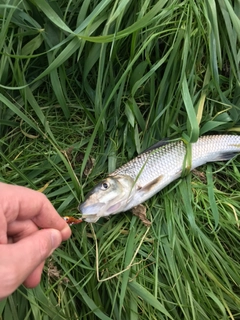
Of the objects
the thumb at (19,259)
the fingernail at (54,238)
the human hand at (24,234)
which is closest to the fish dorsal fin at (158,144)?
the human hand at (24,234)

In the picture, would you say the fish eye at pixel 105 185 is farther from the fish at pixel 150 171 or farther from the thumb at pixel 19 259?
the thumb at pixel 19 259

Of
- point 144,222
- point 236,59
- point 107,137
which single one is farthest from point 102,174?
point 236,59

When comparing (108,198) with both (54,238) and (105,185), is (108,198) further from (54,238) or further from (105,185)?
(54,238)

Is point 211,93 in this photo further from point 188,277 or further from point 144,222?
point 188,277

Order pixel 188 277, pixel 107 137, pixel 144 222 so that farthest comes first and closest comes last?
1. pixel 107 137
2. pixel 144 222
3. pixel 188 277

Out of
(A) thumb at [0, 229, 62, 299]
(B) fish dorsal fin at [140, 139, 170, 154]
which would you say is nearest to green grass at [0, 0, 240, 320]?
(B) fish dorsal fin at [140, 139, 170, 154]

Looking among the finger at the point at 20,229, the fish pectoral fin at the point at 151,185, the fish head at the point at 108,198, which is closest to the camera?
the finger at the point at 20,229
